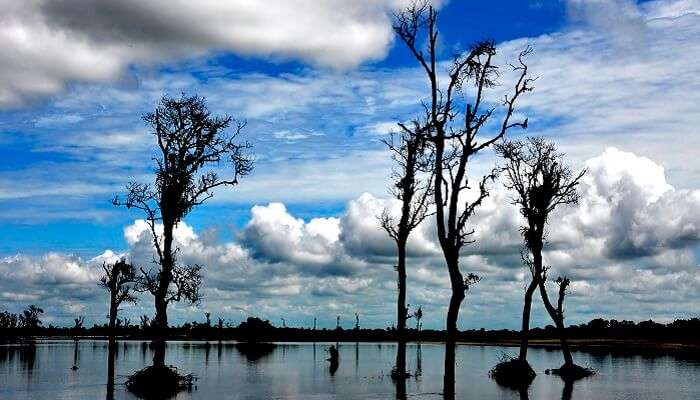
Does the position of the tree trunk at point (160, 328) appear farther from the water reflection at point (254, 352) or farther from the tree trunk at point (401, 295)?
the water reflection at point (254, 352)

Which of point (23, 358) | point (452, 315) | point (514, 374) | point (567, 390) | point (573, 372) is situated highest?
point (452, 315)

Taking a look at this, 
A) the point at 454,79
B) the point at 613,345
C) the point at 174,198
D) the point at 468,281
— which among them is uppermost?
the point at 454,79

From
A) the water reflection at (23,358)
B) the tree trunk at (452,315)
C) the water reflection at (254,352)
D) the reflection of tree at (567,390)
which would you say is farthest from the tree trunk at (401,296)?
the water reflection at (254,352)

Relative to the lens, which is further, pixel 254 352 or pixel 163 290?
pixel 254 352

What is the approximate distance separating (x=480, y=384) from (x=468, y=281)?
56.4 ft

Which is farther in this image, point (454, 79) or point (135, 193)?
point (135, 193)

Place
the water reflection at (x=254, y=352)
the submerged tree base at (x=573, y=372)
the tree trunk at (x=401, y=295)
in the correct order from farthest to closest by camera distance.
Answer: the water reflection at (x=254, y=352) < the submerged tree base at (x=573, y=372) < the tree trunk at (x=401, y=295)

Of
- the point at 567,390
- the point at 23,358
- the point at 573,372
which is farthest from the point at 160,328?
the point at 23,358

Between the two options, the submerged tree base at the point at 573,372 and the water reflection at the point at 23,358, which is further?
the water reflection at the point at 23,358

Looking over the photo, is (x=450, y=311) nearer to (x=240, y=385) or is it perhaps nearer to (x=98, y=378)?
(x=240, y=385)

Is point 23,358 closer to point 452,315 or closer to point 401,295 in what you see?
point 401,295

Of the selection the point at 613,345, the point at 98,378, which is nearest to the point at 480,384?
the point at 98,378

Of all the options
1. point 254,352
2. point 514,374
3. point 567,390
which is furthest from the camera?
point 254,352

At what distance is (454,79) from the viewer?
83.1 feet
